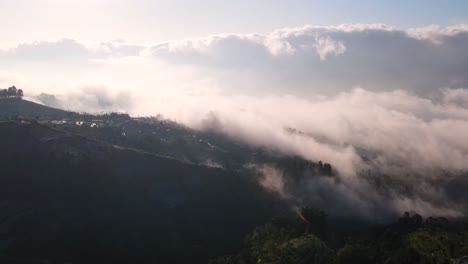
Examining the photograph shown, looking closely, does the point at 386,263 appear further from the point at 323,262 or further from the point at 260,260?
the point at 260,260

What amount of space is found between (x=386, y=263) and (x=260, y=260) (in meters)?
51.4

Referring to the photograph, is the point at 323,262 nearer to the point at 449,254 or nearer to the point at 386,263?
the point at 386,263

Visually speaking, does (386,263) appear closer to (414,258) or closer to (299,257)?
Answer: (414,258)

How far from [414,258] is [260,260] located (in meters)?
65.0

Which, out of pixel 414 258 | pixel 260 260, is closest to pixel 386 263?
pixel 414 258

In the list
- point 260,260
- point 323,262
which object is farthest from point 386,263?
point 260,260

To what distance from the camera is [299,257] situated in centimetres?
18862

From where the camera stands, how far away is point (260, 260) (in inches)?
7416

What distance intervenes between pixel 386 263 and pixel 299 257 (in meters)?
36.4

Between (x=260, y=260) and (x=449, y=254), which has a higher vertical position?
(x=449, y=254)

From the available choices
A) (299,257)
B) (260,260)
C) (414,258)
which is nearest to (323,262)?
(299,257)

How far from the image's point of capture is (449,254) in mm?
184750

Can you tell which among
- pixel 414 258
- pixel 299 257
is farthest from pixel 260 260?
pixel 414 258

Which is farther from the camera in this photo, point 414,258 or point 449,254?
point 414,258
